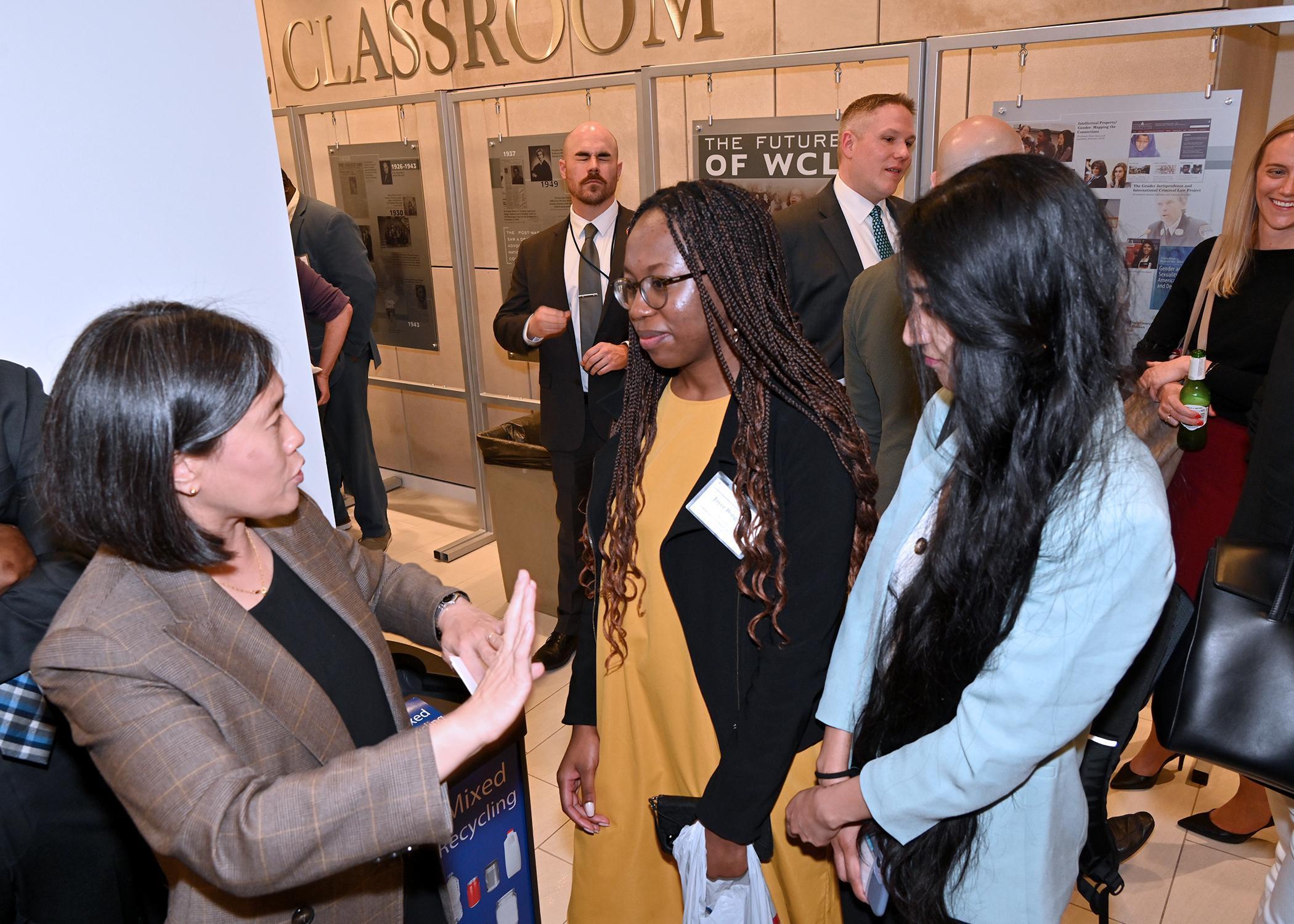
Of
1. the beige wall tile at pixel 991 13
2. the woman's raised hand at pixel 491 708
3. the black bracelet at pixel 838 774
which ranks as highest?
the beige wall tile at pixel 991 13

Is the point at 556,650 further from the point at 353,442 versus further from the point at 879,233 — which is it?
the point at 879,233

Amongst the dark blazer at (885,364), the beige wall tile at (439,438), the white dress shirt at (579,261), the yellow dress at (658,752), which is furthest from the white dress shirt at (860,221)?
the beige wall tile at (439,438)

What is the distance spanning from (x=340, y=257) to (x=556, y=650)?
2.53 metres

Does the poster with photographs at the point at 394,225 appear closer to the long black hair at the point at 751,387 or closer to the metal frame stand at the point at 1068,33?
the metal frame stand at the point at 1068,33

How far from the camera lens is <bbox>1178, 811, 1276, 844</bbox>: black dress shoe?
116 inches

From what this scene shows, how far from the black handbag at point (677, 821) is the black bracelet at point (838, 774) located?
0.14m

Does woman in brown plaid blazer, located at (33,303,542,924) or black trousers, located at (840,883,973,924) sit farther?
black trousers, located at (840,883,973,924)

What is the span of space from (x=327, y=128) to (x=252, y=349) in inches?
229

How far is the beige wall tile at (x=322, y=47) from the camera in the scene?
6117 mm

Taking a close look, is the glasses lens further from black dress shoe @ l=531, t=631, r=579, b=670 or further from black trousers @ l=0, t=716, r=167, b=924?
black dress shoe @ l=531, t=631, r=579, b=670

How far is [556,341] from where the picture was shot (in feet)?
13.6

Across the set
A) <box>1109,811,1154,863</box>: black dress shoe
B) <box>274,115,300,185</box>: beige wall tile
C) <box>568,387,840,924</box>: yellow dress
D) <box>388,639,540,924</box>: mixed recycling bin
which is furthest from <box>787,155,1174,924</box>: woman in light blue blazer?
<box>274,115,300,185</box>: beige wall tile

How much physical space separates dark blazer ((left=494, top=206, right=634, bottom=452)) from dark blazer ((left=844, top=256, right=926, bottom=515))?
1190 millimetres

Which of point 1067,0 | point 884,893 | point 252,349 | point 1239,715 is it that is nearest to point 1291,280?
point 1067,0
